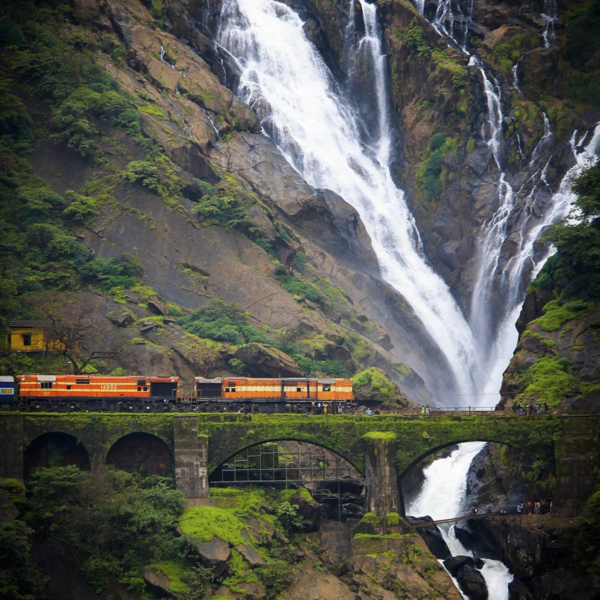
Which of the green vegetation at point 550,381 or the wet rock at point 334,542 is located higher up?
the green vegetation at point 550,381

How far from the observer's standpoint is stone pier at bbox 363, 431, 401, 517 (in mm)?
81312

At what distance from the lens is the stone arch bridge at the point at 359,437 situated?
80.3 metres

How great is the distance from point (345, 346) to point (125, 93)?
35.5 m

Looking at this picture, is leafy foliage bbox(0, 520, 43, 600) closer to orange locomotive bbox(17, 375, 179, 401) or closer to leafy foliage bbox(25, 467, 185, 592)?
leafy foliage bbox(25, 467, 185, 592)

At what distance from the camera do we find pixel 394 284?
419 ft

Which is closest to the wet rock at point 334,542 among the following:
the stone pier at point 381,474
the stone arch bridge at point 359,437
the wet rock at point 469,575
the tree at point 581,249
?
the stone pier at point 381,474

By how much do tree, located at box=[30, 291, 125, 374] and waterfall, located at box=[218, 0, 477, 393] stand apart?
41.8 meters

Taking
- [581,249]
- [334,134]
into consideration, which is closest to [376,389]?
[581,249]

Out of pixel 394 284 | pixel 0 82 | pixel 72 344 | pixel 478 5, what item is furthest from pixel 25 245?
pixel 478 5

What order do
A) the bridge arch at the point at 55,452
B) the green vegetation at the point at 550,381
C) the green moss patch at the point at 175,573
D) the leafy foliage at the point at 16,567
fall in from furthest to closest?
the green vegetation at the point at 550,381 → the bridge arch at the point at 55,452 → the green moss patch at the point at 175,573 → the leafy foliage at the point at 16,567

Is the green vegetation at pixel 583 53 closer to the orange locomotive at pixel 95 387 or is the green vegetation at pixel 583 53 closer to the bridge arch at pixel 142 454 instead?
the orange locomotive at pixel 95 387

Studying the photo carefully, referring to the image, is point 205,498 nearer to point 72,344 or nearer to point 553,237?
point 72,344

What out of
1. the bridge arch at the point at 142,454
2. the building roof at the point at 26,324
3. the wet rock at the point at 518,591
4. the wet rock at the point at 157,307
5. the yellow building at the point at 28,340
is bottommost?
the wet rock at the point at 518,591

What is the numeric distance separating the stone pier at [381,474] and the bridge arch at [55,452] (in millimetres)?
20535
